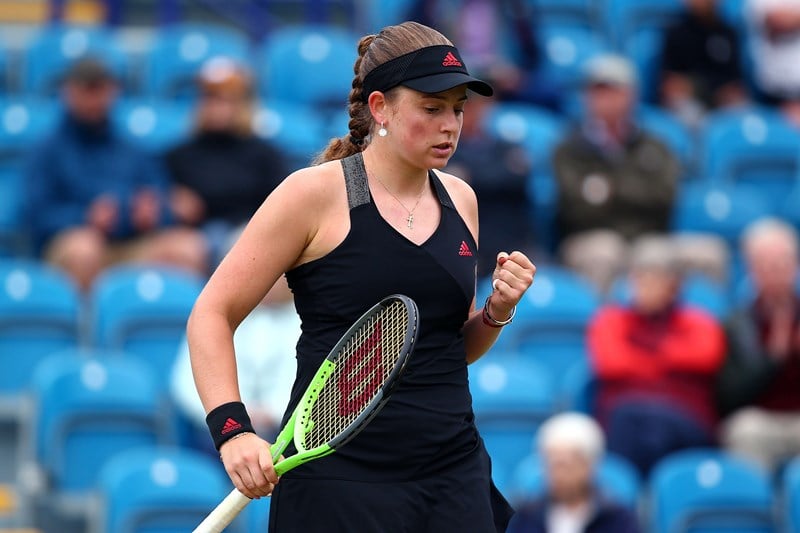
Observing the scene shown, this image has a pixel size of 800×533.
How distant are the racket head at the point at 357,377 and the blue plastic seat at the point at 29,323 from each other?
3950mm

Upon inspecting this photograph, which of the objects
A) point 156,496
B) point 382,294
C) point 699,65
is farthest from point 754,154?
point 382,294

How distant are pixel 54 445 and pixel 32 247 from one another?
1.84m

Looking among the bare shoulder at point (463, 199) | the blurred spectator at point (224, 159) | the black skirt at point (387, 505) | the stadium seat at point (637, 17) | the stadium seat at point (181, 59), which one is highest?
the stadium seat at point (637, 17)

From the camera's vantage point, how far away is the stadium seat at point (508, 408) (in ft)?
21.9

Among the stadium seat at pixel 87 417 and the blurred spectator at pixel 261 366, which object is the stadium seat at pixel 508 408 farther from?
the stadium seat at pixel 87 417

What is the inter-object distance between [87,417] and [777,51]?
5.71 m

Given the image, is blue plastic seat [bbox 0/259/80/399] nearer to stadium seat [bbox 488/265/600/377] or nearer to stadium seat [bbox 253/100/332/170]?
stadium seat [bbox 253/100/332/170]

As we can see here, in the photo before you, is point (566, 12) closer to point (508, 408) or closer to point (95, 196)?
point (95, 196)

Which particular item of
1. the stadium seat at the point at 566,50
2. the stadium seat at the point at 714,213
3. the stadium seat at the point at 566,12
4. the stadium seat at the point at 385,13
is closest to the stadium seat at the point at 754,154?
the stadium seat at the point at 714,213

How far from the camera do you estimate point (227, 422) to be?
10.2ft

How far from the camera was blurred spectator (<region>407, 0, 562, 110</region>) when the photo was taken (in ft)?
31.6

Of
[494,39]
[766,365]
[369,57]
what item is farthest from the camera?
[494,39]

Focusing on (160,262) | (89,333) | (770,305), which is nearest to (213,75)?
(160,262)

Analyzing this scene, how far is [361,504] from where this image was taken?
10.5 ft
